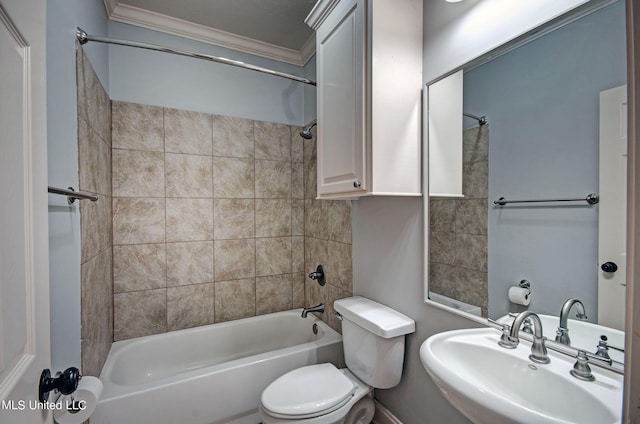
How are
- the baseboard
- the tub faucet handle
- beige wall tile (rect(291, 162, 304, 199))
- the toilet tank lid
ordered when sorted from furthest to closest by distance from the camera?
beige wall tile (rect(291, 162, 304, 199))
the tub faucet handle
the baseboard
the toilet tank lid

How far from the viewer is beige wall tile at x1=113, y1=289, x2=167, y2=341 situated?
1910mm

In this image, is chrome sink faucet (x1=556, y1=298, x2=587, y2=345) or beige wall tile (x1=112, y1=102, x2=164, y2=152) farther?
beige wall tile (x1=112, y1=102, x2=164, y2=152)

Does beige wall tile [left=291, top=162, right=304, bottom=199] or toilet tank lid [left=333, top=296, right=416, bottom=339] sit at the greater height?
beige wall tile [left=291, top=162, right=304, bottom=199]

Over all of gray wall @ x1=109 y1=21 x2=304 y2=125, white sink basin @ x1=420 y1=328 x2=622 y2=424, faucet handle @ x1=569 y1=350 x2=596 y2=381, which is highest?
gray wall @ x1=109 y1=21 x2=304 y2=125

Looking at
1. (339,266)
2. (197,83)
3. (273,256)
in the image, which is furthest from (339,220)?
(197,83)

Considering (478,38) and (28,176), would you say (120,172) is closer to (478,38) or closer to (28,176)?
(28,176)

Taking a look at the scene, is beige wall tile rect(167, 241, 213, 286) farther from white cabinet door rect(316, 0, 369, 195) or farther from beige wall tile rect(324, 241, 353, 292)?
white cabinet door rect(316, 0, 369, 195)

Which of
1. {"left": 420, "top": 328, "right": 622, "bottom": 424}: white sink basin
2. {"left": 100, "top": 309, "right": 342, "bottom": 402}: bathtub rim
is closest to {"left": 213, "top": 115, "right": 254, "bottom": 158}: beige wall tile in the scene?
{"left": 100, "top": 309, "right": 342, "bottom": 402}: bathtub rim

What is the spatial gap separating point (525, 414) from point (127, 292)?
7.33ft

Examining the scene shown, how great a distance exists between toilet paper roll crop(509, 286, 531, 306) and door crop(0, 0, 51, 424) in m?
1.34

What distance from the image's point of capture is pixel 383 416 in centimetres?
162

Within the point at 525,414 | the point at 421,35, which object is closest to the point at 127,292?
the point at 525,414

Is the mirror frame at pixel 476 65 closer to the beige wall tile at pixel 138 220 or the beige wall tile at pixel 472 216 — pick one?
the beige wall tile at pixel 472 216

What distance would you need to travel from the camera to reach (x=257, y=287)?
2.37 metres
